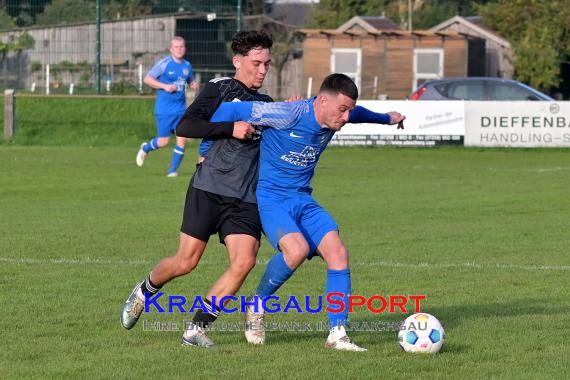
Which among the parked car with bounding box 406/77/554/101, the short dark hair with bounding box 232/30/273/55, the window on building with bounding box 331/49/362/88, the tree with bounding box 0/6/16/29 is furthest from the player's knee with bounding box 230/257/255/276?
the window on building with bounding box 331/49/362/88

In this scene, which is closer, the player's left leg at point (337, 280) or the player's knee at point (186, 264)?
the player's left leg at point (337, 280)

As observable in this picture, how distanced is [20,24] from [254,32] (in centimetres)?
2621

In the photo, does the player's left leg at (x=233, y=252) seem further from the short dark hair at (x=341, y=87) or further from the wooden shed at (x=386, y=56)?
the wooden shed at (x=386, y=56)

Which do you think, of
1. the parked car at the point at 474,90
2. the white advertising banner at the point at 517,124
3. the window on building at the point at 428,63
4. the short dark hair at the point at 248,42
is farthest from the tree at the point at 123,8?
the short dark hair at the point at 248,42

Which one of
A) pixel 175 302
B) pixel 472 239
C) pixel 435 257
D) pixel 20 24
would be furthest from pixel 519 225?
pixel 20 24

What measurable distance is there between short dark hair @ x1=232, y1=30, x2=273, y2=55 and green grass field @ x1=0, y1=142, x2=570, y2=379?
1.74m

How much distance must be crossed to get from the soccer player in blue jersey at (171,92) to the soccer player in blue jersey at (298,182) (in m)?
11.4

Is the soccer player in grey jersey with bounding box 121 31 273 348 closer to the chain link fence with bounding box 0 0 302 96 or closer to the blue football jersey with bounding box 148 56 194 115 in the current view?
the blue football jersey with bounding box 148 56 194 115

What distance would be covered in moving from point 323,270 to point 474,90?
1851 centimetres

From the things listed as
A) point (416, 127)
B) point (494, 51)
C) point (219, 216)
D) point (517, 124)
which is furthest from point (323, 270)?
point (494, 51)

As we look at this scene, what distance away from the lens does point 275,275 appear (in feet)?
23.4

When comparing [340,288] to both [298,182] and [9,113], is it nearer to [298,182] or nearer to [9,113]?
[298,182]

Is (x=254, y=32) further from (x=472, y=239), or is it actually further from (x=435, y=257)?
(x=472, y=239)

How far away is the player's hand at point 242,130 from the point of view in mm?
6734
